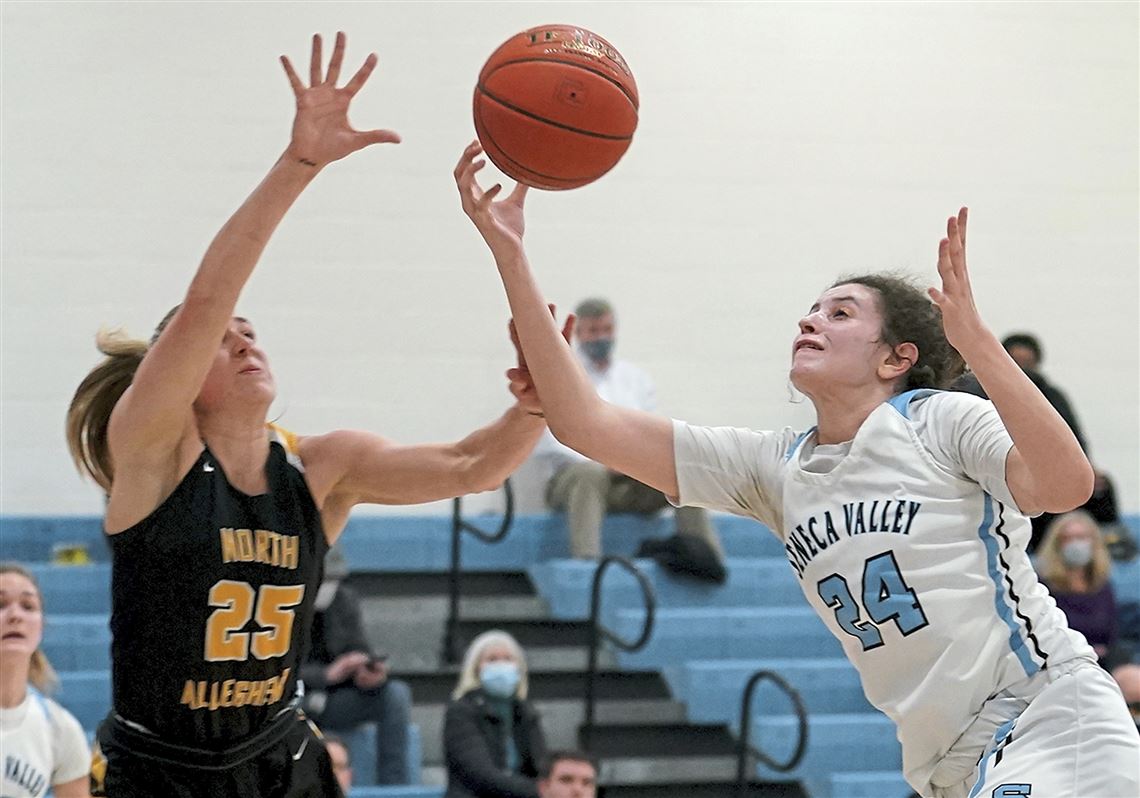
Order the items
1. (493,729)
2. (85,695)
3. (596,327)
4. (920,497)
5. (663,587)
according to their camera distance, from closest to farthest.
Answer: (920,497) → (493,729) → (85,695) → (663,587) → (596,327)

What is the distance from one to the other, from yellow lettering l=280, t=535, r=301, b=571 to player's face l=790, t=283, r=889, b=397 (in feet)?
3.66

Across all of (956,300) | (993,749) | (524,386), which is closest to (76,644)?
(524,386)

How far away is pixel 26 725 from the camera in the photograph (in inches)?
199

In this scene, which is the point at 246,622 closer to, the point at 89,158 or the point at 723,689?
the point at 723,689

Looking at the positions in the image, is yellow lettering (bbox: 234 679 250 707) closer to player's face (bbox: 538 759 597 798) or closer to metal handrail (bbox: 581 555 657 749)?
player's face (bbox: 538 759 597 798)

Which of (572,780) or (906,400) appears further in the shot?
(572,780)

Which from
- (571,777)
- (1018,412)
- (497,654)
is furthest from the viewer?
(497,654)

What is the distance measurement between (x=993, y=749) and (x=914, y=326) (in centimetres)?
94

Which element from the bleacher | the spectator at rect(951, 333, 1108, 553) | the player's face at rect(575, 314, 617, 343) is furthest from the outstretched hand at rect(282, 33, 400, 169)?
the spectator at rect(951, 333, 1108, 553)

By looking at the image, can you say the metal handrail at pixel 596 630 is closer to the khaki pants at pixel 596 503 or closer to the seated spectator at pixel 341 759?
the khaki pants at pixel 596 503

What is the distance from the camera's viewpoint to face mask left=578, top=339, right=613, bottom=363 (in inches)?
337

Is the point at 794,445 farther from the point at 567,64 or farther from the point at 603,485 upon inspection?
the point at 603,485

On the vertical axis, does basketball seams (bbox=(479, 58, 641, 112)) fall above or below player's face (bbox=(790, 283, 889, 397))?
above

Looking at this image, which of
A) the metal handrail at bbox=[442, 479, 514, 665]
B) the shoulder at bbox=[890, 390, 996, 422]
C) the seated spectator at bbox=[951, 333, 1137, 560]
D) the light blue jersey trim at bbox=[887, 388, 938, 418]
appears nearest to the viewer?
the shoulder at bbox=[890, 390, 996, 422]
